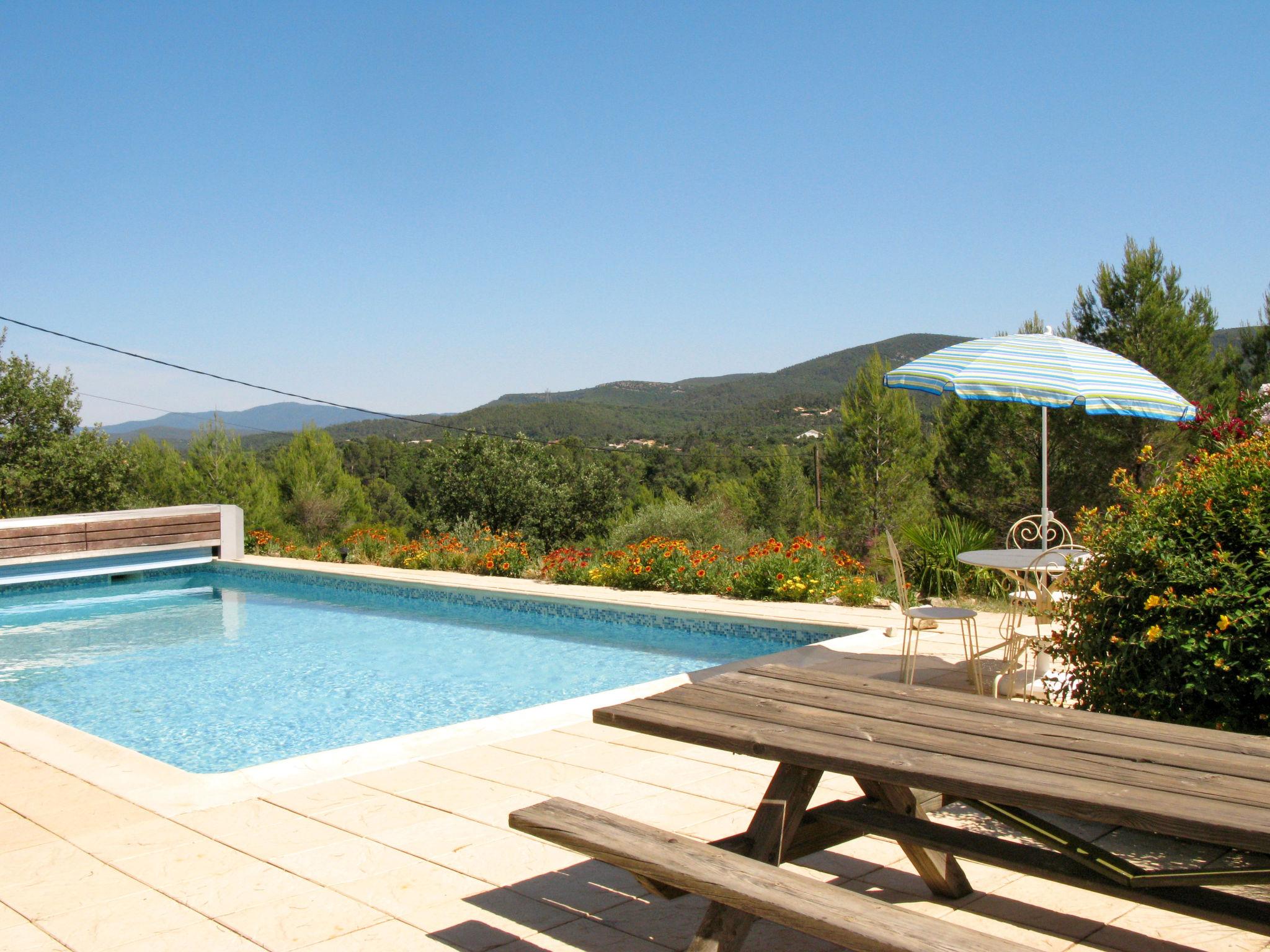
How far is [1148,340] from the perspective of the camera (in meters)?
14.7

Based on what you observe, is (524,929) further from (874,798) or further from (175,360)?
(175,360)

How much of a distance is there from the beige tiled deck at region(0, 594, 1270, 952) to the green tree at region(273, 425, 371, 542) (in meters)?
20.7

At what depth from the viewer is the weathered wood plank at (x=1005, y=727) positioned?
5.60 feet

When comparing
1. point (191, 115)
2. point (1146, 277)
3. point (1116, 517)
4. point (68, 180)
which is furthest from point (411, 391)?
point (1116, 517)

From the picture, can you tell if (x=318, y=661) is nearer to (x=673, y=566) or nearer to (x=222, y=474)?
(x=673, y=566)

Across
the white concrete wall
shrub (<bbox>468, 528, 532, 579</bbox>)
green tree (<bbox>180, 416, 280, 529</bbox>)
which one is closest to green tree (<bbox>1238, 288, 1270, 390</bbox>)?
shrub (<bbox>468, 528, 532, 579</bbox>)

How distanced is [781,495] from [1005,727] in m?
22.9

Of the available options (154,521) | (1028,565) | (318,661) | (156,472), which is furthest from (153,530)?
(1028,565)

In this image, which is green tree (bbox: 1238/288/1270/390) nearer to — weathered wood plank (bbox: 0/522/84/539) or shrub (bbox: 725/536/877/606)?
shrub (bbox: 725/536/877/606)

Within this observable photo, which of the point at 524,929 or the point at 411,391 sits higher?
the point at 411,391

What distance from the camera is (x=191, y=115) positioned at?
53.0 ft

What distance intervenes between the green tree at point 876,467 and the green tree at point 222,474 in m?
12.2

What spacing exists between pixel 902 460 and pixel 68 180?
59.1ft

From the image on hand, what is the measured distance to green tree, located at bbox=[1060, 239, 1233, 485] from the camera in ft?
47.4
